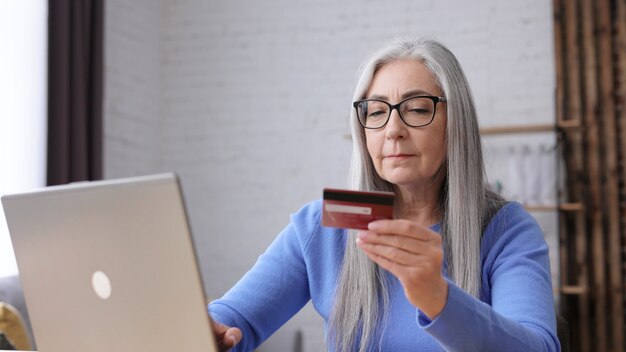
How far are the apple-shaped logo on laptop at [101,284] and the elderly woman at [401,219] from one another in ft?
1.06

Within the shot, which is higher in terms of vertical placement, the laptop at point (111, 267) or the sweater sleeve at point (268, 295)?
the laptop at point (111, 267)

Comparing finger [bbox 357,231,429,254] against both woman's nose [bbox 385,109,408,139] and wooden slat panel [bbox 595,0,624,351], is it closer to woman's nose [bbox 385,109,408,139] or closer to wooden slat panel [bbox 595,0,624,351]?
woman's nose [bbox 385,109,408,139]

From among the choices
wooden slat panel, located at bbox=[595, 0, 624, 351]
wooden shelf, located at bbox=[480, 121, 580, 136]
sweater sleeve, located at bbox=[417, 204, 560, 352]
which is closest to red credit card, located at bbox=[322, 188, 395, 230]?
sweater sleeve, located at bbox=[417, 204, 560, 352]

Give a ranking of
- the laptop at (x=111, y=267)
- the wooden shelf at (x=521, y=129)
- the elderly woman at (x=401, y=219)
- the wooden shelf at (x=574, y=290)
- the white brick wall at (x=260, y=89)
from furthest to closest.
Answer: the white brick wall at (x=260, y=89) < the wooden shelf at (x=521, y=129) < the wooden shelf at (x=574, y=290) < the elderly woman at (x=401, y=219) < the laptop at (x=111, y=267)

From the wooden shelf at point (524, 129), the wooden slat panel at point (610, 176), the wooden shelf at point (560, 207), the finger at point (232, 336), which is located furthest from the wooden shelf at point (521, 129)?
the finger at point (232, 336)

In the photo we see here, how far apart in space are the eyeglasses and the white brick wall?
9.26 ft

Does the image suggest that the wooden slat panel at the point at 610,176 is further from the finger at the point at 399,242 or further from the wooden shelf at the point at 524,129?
the finger at the point at 399,242

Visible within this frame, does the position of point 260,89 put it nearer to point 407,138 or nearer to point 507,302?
point 407,138

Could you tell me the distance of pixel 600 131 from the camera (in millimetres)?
4027

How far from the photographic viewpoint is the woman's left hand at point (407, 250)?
99 centimetres

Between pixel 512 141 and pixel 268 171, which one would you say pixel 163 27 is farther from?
pixel 512 141

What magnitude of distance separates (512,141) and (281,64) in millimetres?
1530

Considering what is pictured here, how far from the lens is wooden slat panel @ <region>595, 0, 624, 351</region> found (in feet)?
12.9

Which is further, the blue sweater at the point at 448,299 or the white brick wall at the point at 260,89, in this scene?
the white brick wall at the point at 260,89
